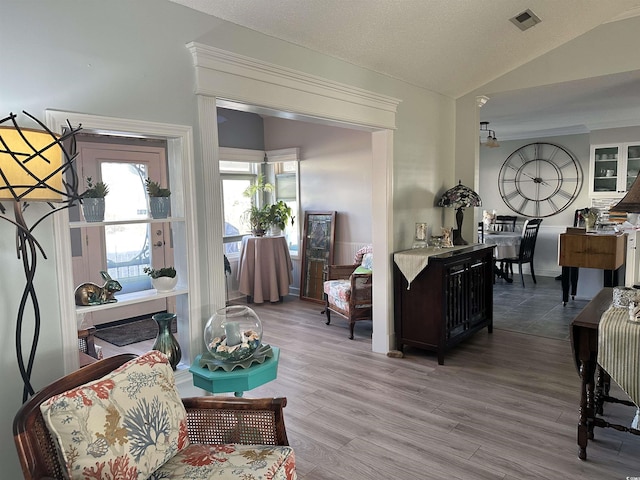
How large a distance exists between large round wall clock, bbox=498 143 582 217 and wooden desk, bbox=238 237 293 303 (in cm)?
456

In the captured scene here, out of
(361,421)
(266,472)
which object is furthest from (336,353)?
(266,472)

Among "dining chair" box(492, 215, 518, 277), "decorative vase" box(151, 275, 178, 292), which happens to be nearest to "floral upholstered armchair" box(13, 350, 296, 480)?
"decorative vase" box(151, 275, 178, 292)

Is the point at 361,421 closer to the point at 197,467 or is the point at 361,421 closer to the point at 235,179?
the point at 197,467

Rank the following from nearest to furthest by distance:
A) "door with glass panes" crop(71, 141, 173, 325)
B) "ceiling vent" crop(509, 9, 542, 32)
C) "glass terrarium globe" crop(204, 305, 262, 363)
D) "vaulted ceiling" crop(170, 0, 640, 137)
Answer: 1. "glass terrarium globe" crop(204, 305, 262, 363)
2. "vaulted ceiling" crop(170, 0, 640, 137)
3. "ceiling vent" crop(509, 9, 542, 32)
4. "door with glass panes" crop(71, 141, 173, 325)

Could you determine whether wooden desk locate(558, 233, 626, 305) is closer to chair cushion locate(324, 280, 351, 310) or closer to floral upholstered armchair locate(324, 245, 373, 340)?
floral upholstered armchair locate(324, 245, 373, 340)

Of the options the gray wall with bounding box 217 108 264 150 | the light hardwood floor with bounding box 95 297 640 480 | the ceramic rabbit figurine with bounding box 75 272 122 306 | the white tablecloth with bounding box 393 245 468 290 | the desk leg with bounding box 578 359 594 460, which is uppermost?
the gray wall with bounding box 217 108 264 150

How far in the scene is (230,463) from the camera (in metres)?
1.71

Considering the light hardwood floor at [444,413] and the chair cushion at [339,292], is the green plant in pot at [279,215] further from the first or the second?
the light hardwood floor at [444,413]

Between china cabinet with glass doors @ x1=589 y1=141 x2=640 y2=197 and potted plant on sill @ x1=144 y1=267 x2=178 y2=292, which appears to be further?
china cabinet with glass doors @ x1=589 y1=141 x2=640 y2=197

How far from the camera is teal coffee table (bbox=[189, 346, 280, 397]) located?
2.13 m

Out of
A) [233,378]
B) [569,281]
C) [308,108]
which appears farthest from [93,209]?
[569,281]

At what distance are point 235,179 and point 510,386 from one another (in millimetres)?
4552

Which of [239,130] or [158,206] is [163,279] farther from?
[239,130]

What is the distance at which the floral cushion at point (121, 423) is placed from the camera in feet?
4.92
